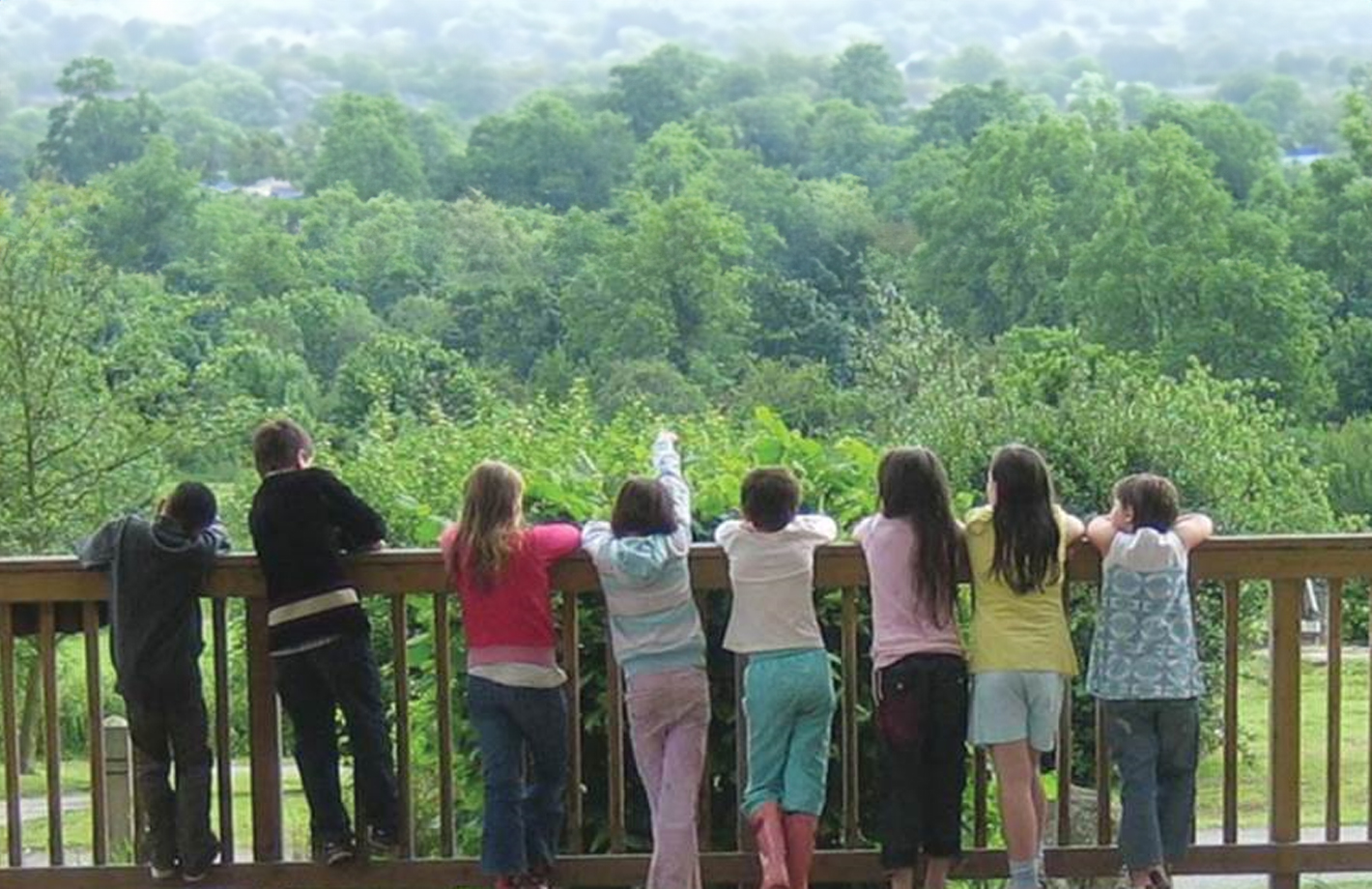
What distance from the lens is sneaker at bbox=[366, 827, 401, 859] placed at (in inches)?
172

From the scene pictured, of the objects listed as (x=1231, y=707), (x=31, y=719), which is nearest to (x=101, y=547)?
(x=1231, y=707)

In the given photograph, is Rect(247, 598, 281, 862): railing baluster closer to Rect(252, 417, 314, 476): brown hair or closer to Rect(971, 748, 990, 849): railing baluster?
Rect(252, 417, 314, 476): brown hair

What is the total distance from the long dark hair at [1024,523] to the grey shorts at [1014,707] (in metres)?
0.18

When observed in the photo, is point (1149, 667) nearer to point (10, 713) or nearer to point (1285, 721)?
point (1285, 721)

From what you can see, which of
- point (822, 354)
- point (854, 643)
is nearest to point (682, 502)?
point (854, 643)

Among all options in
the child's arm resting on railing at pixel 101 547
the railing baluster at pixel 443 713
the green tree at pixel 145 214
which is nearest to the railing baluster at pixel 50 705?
the child's arm resting on railing at pixel 101 547

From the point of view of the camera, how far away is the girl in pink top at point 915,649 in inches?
161

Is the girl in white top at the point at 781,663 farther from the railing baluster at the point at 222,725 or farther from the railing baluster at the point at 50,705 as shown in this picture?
the railing baluster at the point at 50,705

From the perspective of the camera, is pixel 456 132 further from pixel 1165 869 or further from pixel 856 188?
pixel 1165 869

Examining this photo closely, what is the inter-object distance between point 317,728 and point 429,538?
2.74 ft

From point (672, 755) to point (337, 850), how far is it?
0.76 metres

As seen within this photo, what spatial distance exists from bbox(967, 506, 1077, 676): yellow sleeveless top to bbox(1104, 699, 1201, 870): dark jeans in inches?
7.1

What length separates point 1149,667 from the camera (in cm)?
411

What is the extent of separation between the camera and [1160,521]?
162 inches
